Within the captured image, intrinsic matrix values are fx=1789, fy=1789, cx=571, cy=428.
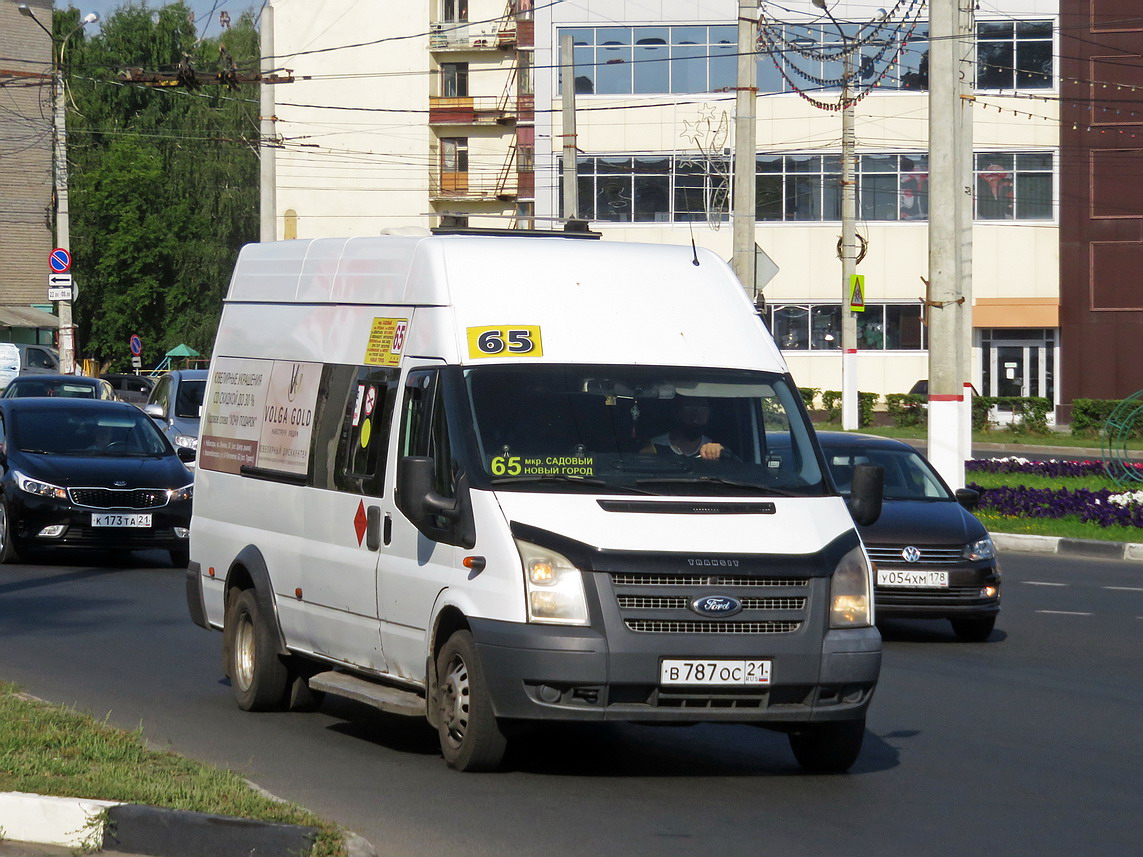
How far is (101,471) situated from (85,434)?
45.0 inches

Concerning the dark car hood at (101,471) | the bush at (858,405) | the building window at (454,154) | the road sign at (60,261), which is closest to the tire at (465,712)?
the dark car hood at (101,471)

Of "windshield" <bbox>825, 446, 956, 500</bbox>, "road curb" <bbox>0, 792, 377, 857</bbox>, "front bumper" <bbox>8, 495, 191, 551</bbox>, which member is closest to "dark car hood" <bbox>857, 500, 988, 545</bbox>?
"windshield" <bbox>825, 446, 956, 500</bbox>

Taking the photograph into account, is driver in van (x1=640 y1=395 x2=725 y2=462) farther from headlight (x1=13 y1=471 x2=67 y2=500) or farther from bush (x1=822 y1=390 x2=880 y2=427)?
bush (x1=822 y1=390 x2=880 y2=427)

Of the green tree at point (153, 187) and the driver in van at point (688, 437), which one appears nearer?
the driver in van at point (688, 437)

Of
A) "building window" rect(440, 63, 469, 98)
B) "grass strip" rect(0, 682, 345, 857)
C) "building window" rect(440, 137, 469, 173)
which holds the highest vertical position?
"building window" rect(440, 63, 469, 98)

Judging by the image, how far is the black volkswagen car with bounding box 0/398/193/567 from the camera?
55.6 feet

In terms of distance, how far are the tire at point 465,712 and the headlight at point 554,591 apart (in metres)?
0.37

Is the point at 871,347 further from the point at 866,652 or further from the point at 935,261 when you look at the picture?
the point at 866,652

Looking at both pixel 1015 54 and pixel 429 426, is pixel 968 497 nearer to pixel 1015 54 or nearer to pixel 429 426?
pixel 429 426

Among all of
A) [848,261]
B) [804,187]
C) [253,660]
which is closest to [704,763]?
[253,660]

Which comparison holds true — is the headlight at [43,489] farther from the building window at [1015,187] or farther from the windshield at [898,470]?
the building window at [1015,187]

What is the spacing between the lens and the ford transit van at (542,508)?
7.19 m

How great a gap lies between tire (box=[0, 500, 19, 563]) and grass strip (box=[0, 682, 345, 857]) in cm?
932

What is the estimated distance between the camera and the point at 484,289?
8195mm
